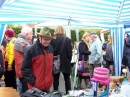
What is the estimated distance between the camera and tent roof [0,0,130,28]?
2740 mm

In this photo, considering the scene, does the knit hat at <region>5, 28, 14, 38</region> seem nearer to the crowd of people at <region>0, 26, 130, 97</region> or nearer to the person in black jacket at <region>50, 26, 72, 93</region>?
the crowd of people at <region>0, 26, 130, 97</region>

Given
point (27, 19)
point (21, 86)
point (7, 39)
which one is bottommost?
point (21, 86)

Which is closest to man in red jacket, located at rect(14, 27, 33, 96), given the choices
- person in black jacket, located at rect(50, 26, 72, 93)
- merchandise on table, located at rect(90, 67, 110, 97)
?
person in black jacket, located at rect(50, 26, 72, 93)

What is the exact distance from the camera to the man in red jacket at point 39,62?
2.72m

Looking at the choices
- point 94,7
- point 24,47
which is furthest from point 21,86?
point 94,7

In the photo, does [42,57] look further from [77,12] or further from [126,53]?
[126,53]

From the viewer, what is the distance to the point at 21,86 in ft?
12.1

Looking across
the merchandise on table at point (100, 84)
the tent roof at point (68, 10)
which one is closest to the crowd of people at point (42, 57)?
the tent roof at point (68, 10)

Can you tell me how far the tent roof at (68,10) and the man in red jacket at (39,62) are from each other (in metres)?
0.42

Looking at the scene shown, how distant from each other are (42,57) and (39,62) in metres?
0.08

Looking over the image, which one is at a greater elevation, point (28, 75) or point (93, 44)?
point (93, 44)

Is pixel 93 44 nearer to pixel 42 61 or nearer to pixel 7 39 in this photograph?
pixel 7 39

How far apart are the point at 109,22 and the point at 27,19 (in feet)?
4.72

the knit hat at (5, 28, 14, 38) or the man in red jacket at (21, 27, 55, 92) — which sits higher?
the knit hat at (5, 28, 14, 38)
